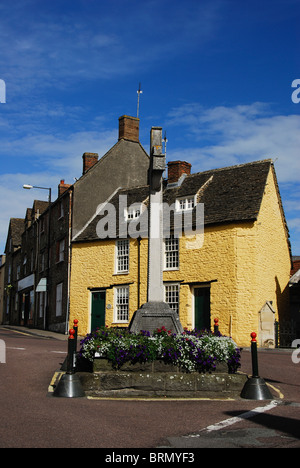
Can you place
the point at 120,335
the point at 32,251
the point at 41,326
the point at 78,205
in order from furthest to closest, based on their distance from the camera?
the point at 32,251 → the point at 41,326 → the point at 78,205 → the point at 120,335

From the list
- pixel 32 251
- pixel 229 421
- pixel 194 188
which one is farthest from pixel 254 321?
pixel 32 251

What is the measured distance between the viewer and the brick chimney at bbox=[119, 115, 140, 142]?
33.4 metres

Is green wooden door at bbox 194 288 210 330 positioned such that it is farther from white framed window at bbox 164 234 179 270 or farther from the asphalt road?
the asphalt road

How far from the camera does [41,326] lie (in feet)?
116

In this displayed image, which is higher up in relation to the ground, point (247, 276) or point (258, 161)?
point (258, 161)

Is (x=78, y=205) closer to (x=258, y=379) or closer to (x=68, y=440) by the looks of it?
(x=258, y=379)

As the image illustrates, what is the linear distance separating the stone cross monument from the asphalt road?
249 cm

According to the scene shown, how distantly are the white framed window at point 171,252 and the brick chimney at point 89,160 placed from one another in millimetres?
8670

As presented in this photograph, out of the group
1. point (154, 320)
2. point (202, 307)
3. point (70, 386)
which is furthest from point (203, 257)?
point (70, 386)

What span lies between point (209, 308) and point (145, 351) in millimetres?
15406

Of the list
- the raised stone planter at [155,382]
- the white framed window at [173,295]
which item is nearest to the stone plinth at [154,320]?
the raised stone planter at [155,382]

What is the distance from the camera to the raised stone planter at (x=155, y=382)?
31.4 feet

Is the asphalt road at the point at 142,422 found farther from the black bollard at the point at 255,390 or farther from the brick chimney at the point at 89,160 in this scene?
the brick chimney at the point at 89,160

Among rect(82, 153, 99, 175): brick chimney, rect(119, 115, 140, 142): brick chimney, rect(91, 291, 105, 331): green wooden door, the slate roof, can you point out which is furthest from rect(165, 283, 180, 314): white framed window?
rect(119, 115, 140, 142): brick chimney
